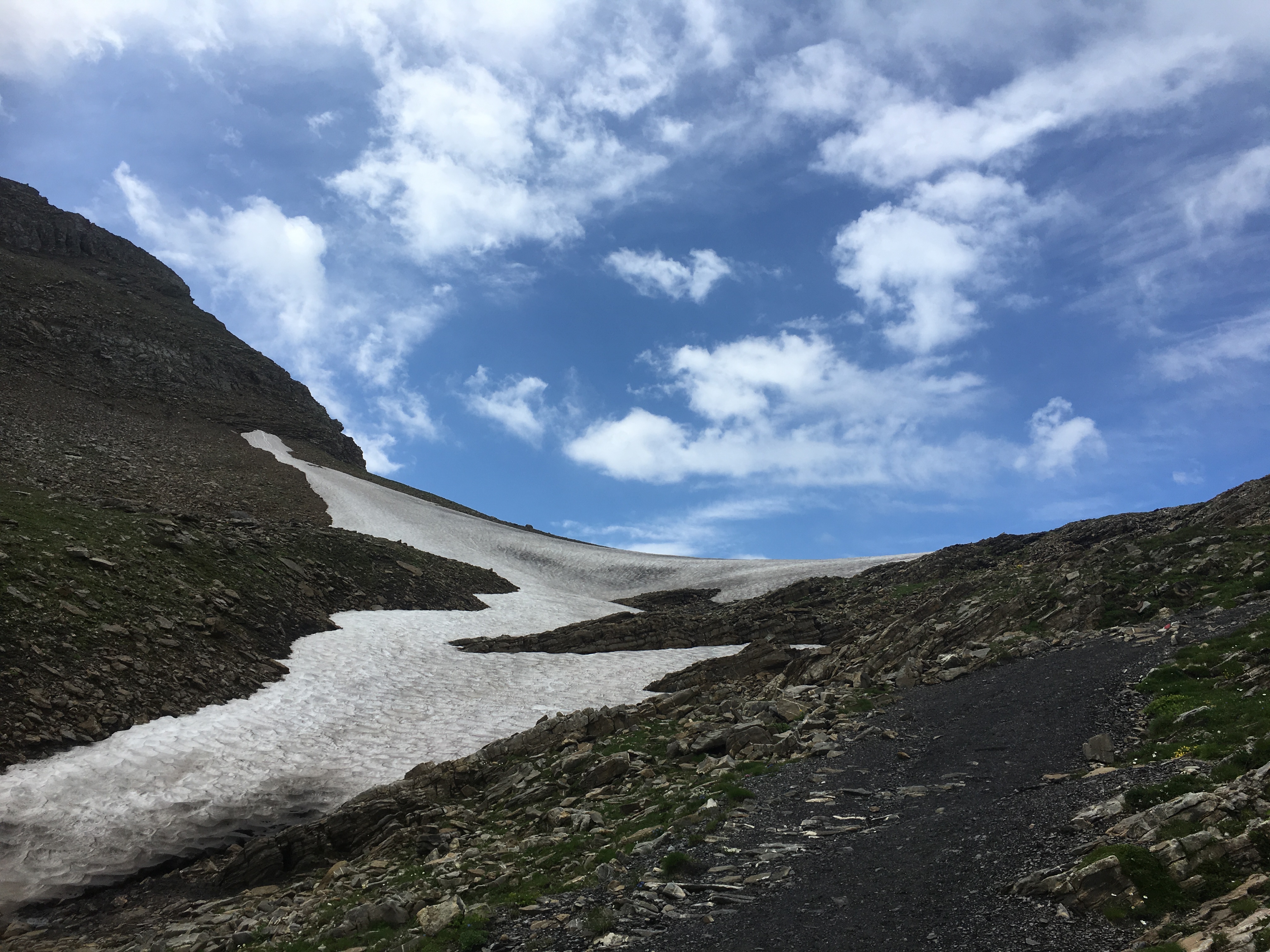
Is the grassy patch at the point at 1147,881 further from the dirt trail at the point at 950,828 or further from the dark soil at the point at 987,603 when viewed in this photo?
the dark soil at the point at 987,603

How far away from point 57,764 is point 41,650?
4.42 meters

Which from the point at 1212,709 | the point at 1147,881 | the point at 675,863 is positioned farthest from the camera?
the point at 1212,709

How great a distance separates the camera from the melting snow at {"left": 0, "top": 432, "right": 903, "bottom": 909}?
58.6ft

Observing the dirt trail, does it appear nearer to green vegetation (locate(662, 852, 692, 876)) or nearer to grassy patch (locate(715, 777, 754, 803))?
grassy patch (locate(715, 777, 754, 803))

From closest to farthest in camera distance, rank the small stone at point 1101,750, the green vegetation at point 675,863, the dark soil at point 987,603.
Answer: the green vegetation at point 675,863 < the small stone at point 1101,750 < the dark soil at point 987,603

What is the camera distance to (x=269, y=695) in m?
26.8

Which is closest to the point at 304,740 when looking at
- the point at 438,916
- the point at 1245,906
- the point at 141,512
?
the point at 438,916

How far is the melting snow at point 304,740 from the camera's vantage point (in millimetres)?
17875

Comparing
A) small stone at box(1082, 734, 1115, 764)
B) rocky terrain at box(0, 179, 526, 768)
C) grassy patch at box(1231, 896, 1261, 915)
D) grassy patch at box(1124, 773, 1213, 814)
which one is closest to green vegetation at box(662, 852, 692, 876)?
grassy patch at box(1124, 773, 1213, 814)

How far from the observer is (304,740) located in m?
23.9

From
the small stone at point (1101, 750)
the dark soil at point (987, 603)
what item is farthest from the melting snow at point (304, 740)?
the small stone at point (1101, 750)

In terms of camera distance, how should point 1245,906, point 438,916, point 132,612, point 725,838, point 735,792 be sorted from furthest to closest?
point 132,612 → point 735,792 → point 725,838 → point 438,916 → point 1245,906

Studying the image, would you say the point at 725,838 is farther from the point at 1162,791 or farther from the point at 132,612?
the point at 132,612

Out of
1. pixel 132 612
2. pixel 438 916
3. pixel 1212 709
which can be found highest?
pixel 132 612
